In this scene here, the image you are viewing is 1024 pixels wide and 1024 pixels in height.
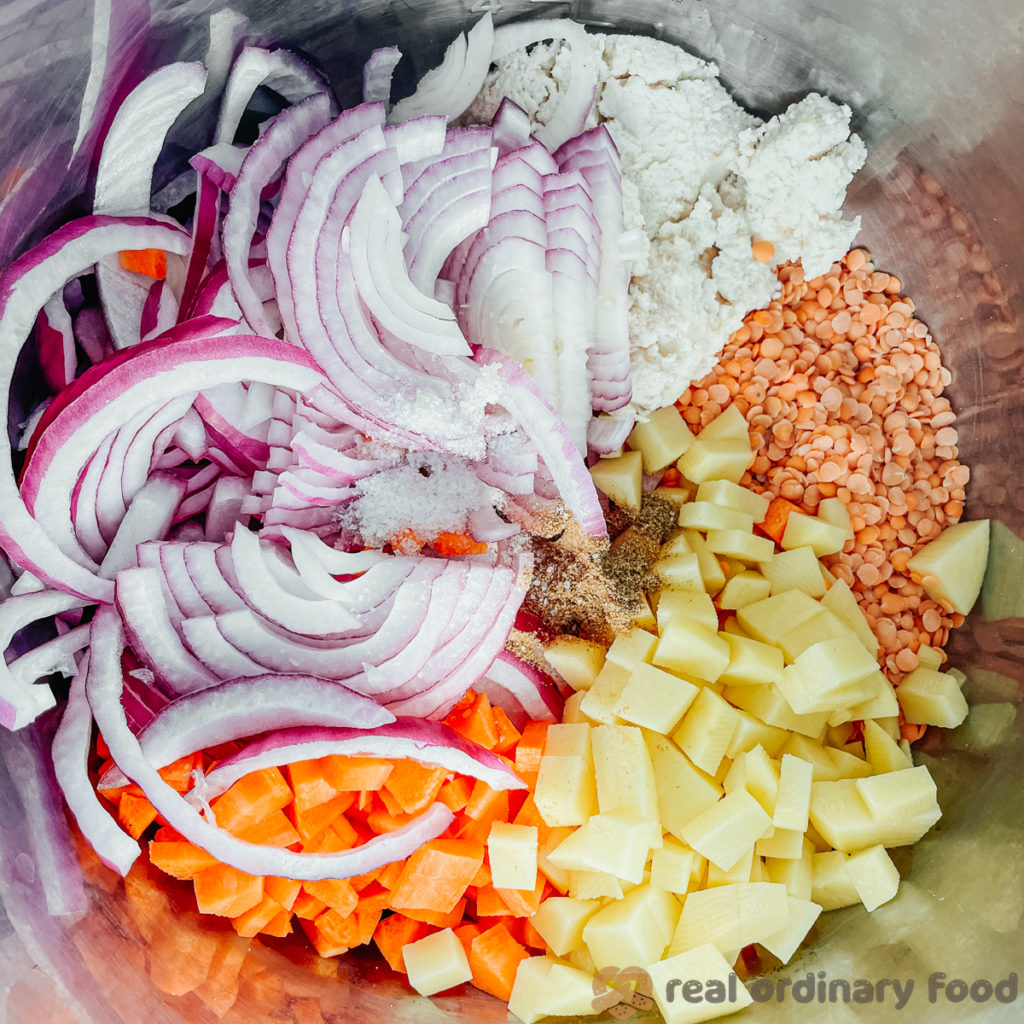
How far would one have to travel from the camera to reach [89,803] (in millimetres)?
1554

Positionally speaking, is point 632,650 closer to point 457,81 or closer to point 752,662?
point 752,662

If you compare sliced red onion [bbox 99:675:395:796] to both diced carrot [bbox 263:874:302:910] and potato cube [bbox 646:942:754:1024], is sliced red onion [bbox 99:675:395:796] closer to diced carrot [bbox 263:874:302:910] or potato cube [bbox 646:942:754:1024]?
diced carrot [bbox 263:874:302:910]

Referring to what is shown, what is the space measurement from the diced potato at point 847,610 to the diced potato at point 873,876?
435 millimetres

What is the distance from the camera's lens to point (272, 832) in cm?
157

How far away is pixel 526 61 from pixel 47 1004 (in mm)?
2105

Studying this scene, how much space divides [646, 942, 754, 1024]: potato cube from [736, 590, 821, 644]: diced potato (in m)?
0.61

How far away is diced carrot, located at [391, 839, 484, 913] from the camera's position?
1598mm

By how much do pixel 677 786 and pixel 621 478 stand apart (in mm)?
653

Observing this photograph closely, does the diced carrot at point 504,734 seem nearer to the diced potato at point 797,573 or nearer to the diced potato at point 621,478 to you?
the diced potato at point 621,478

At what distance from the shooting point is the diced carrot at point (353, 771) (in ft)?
5.06

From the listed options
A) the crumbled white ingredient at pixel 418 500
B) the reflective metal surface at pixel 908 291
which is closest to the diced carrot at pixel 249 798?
the reflective metal surface at pixel 908 291

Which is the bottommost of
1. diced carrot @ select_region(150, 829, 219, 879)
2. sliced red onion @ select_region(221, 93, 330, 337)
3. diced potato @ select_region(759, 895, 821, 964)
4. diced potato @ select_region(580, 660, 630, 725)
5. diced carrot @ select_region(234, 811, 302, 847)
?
diced carrot @ select_region(150, 829, 219, 879)

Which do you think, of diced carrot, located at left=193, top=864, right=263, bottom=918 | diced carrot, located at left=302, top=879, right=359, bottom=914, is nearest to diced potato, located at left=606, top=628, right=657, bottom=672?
diced carrot, located at left=302, top=879, right=359, bottom=914

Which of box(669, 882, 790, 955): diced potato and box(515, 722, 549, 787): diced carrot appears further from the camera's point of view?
box(515, 722, 549, 787): diced carrot
